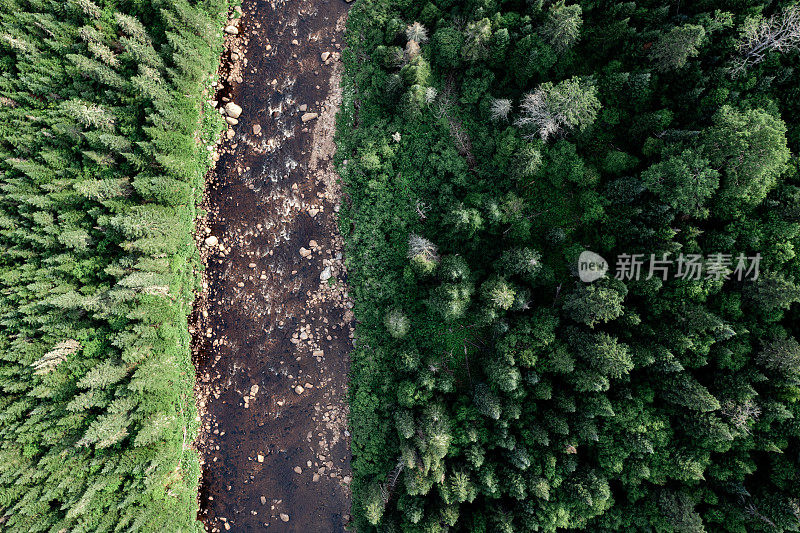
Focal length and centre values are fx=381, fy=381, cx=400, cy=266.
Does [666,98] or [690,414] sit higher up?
[666,98]

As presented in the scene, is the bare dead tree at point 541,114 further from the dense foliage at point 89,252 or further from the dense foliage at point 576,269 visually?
the dense foliage at point 89,252

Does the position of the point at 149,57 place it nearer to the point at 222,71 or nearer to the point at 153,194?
the point at 222,71

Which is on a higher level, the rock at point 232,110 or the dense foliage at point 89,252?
the rock at point 232,110

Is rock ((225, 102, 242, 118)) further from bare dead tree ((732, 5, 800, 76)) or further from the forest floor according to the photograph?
bare dead tree ((732, 5, 800, 76))

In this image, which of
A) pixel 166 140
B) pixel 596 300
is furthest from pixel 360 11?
pixel 596 300
